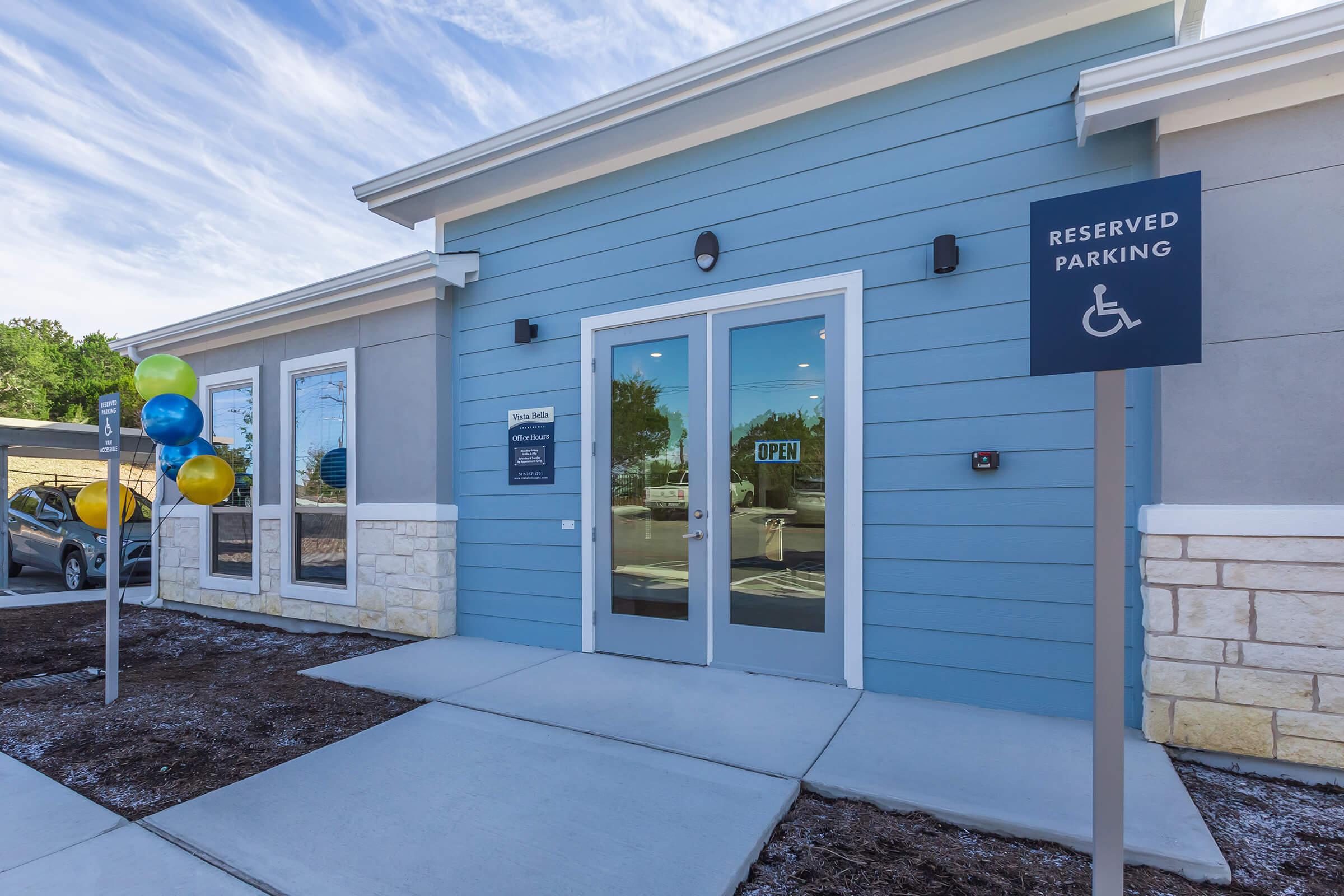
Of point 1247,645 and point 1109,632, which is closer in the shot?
point 1109,632

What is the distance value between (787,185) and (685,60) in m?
0.98

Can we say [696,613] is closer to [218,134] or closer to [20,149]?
[218,134]

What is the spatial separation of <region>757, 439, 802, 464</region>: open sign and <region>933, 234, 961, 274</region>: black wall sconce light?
4.15 feet

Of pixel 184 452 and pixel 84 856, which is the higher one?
pixel 184 452

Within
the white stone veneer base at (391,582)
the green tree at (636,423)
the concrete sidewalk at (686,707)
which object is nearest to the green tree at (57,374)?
the white stone veneer base at (391,582)

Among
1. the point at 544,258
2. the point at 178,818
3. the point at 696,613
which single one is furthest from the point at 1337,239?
the point at 178,818

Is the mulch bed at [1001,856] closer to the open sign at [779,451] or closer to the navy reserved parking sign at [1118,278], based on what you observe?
the navy reserved parking sign at [1118,278]

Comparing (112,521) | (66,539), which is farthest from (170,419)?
(66,539)

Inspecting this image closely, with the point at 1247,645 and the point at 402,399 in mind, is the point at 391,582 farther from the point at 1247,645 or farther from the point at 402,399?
the point at 1247,645

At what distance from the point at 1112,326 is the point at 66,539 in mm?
12110

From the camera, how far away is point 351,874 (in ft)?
6.53

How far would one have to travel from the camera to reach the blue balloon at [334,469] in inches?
223

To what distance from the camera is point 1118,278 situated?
Result: 151 cm

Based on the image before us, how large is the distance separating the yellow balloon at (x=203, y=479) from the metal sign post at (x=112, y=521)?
86 centimetres
